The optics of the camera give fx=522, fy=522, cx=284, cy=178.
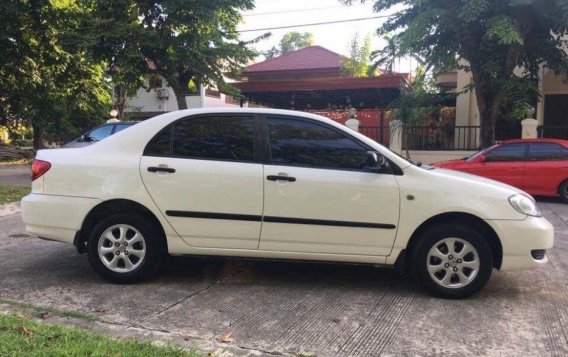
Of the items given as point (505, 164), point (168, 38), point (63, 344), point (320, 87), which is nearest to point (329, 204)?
point (63, 344)

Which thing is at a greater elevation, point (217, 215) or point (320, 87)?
point (320, 87)

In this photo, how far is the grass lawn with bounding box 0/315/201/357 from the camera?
3281 millimetres

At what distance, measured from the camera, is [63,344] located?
3412 mm

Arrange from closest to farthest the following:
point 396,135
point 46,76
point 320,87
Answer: point 396,135 → point 320,87 → point 46,76

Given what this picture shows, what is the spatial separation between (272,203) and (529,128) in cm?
1373

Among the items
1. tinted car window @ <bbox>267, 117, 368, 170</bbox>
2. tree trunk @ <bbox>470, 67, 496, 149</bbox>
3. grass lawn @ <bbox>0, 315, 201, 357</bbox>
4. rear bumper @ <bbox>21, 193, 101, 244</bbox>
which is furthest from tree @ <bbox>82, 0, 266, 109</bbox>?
grass lawn @ <bbox>0, 315, 201, 357</bbox>

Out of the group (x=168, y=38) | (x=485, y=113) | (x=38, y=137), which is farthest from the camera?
(x=38, y=137)

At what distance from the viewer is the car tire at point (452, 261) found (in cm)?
463

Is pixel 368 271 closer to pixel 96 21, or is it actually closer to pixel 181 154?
pixel 181 154

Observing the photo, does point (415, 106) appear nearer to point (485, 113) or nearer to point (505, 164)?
point (485, 113)

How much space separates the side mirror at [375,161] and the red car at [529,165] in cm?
774

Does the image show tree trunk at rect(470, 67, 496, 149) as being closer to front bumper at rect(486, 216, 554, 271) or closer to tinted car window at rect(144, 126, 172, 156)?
front bumper at rect(486, 216, 554, 271)

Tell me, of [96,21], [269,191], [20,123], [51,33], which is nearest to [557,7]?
[269,191]

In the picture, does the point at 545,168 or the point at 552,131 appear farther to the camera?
the point at 552,131
